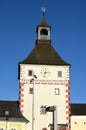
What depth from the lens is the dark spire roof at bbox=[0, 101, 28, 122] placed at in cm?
6353

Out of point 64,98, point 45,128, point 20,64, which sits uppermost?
point 20,64

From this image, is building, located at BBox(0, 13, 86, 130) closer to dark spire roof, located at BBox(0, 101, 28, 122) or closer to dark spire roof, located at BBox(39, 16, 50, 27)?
dark spire roof, located at BBox(0, 101, 28, 122)

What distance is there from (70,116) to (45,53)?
1090cm

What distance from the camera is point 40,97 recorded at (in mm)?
65312

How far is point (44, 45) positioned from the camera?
233ft

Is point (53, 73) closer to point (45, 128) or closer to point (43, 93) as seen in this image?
point (43, 93)

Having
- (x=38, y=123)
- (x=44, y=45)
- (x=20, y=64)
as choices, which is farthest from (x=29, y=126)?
(x=44, y=45)

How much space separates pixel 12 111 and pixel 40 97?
4779 millimetres

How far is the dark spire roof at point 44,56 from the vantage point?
67188 mm

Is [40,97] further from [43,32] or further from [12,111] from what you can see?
[43,32]

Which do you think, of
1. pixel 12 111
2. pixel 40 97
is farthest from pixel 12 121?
pixel 40 97

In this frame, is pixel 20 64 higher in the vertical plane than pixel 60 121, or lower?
higher

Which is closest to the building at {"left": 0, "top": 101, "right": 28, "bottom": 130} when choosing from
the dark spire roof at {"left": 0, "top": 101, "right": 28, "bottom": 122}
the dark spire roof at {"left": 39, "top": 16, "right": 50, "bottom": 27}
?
the dark spire roof at {"left": 0, "top": 101, "right": 28, "bottom": 122}

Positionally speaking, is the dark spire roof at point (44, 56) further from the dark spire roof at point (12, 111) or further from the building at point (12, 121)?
the building at point (12, 121)
